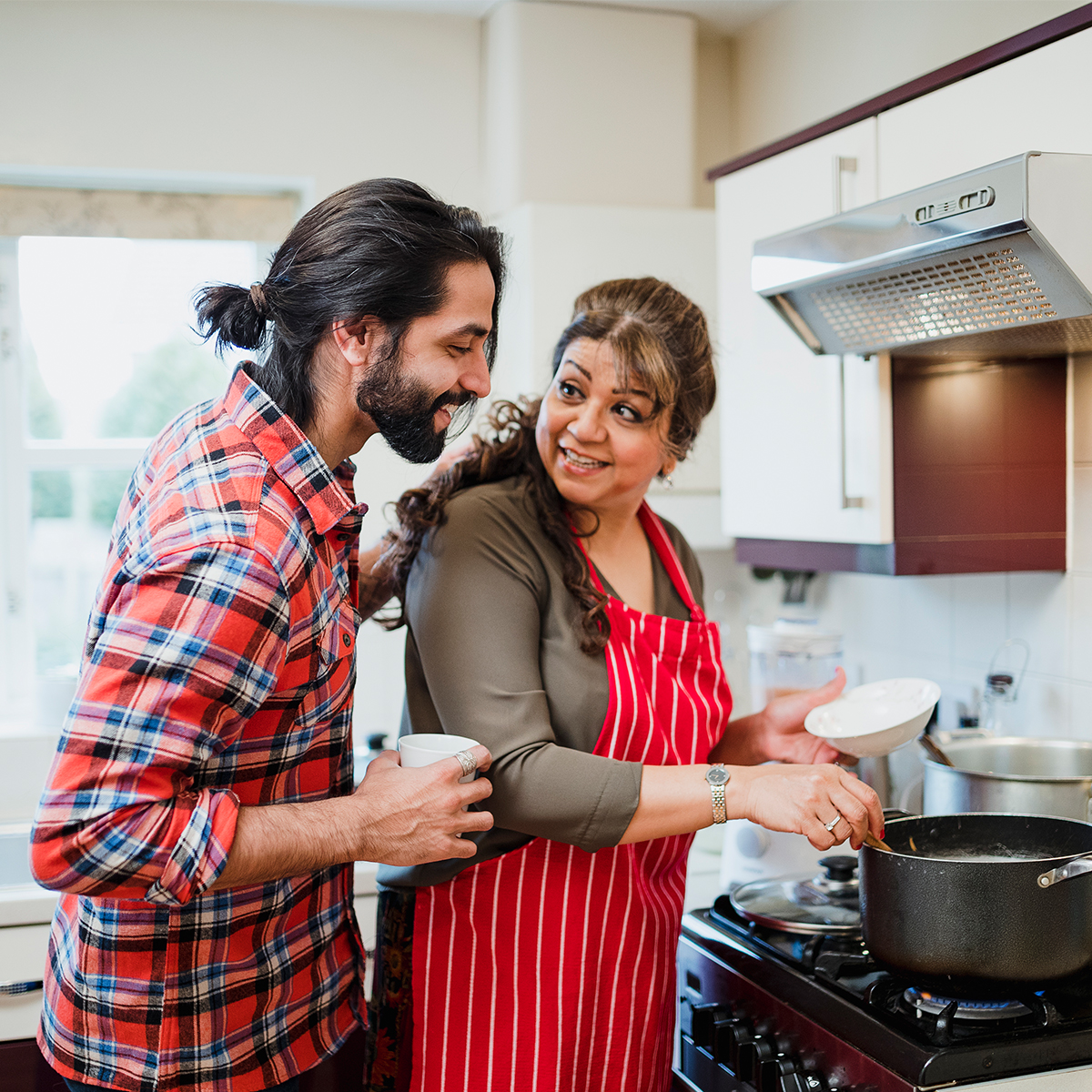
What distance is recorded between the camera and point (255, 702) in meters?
0.93

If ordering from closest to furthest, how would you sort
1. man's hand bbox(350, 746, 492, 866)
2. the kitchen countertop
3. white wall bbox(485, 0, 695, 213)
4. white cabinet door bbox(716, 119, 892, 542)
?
man's hand bbox(350, 746, 492, 866) < white cabinet door bbox(716, 119, 892, 542) < the kitchen countertop < white wall bbox(485, 0, 695, 213)

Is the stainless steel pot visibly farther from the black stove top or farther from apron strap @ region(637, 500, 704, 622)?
apron strap @ region(637, 500, 704, 622)

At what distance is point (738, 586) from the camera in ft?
8.87

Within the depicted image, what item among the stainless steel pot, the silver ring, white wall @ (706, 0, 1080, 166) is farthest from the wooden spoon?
white wall @ (706, 0, 1080, 166)

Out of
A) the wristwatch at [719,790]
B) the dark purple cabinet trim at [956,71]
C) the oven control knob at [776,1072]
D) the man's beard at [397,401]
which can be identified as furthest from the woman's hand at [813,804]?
the dark purple cabinet trim at [956,71]

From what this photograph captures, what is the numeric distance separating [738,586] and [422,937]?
1577 mm

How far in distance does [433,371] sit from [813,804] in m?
0.56

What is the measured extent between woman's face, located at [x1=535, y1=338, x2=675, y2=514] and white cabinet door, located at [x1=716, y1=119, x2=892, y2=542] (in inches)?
18.2

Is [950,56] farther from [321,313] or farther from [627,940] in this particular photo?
[627,940]

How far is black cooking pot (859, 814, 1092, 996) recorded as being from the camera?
3.47 feet

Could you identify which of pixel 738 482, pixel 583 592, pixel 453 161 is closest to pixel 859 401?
pixel 738 482

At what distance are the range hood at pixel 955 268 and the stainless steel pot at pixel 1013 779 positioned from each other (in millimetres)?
Answer: 542

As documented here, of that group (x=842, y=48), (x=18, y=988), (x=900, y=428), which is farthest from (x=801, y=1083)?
(x=842, y=48)

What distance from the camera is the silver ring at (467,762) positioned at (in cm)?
105
